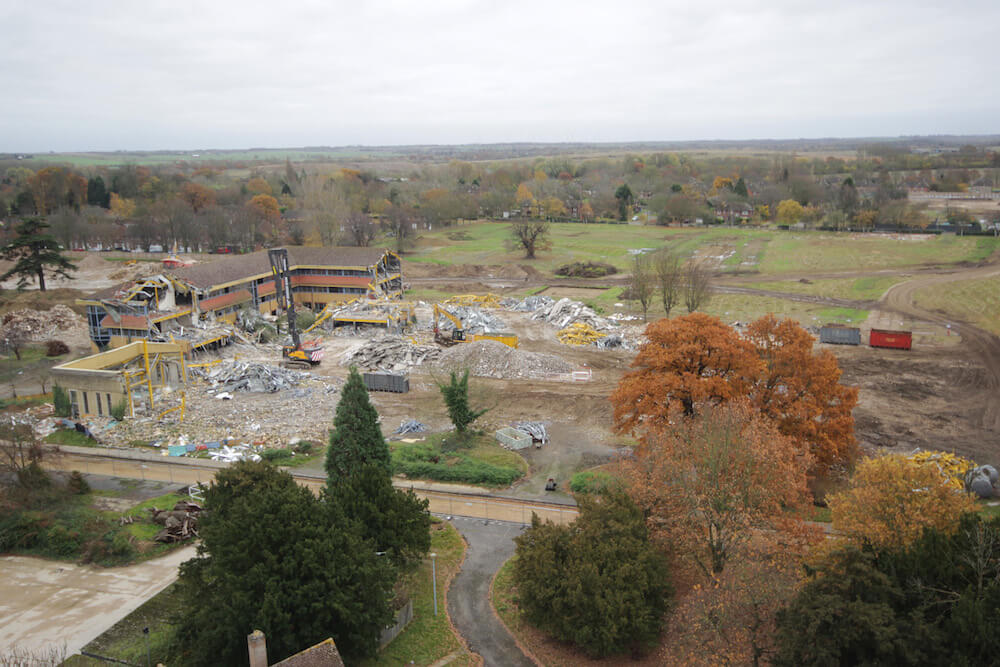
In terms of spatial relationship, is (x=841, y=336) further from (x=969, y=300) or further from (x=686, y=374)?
(x=686, y=374)

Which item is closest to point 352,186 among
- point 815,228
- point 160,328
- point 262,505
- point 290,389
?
point 815,228

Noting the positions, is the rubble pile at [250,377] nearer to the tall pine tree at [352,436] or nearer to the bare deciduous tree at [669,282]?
the tall pine tree at [352,436]

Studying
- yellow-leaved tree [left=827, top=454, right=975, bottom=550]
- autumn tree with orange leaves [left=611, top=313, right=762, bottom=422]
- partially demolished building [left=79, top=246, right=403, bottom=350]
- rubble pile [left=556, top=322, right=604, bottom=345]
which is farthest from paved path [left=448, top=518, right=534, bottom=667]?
partially demolished building [left=79, top=246, right=403, bottom=350]

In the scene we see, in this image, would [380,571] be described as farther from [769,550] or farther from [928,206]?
[928,206]

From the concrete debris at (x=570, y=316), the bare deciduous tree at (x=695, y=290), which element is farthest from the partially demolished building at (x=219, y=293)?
the bare deciduous tree at (x=695, y=290)

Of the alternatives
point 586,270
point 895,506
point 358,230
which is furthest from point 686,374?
point 358,230

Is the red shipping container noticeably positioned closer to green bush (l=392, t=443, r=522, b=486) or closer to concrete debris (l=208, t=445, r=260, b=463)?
green bush (l=392, t=443, r=522, b=486)
